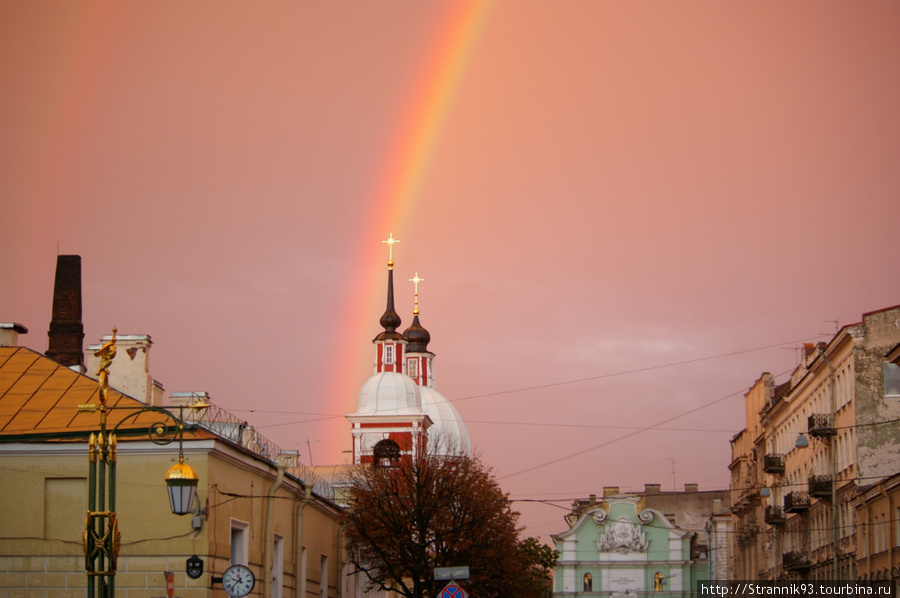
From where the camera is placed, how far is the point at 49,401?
28578 mm

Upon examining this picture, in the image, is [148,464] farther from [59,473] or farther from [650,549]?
[650,549]

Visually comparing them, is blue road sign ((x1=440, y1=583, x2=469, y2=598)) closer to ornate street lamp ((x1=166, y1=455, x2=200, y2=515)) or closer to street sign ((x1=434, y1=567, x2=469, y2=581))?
street sign ((x1=434, y1=567, x2=469, y2=581))

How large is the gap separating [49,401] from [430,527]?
850 inches

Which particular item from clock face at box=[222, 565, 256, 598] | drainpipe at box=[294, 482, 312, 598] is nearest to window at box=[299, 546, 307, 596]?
drainpipe at box=[294, 482, 312, 598]

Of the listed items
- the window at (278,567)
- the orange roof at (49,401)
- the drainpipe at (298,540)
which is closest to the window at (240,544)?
the window at (278,567)

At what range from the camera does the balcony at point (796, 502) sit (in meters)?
60.4

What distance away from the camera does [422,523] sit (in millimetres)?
46875

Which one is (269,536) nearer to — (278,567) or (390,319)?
(278,567)

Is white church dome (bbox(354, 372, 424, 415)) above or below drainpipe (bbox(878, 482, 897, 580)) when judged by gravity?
above

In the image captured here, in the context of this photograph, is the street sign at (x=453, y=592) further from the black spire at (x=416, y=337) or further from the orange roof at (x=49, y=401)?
the black spire at (x=416, y=337)

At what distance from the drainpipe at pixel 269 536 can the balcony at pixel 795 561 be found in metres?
35.6

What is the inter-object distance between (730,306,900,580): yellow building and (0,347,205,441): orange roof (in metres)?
32.1

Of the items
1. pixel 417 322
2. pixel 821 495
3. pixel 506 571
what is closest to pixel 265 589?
pixel 506 571

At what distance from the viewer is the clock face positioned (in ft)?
76.9
